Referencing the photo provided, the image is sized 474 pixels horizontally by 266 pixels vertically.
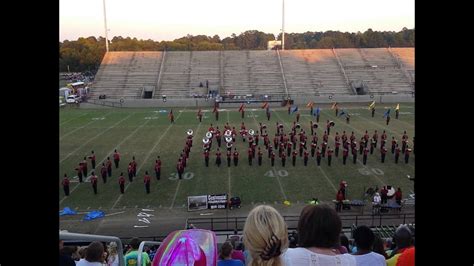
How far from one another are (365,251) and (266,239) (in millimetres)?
1025

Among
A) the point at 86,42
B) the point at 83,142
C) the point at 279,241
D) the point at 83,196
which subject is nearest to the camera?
the point at 279,241

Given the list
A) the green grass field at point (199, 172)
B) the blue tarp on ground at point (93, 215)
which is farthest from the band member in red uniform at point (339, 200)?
the blue tarp on ground at point (93, 215)

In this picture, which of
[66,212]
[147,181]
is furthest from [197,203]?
[66,212]

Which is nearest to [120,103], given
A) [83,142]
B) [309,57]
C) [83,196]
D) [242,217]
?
[83,142]

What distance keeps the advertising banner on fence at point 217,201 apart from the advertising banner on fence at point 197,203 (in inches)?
4.7

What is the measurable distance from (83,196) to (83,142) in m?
8.61

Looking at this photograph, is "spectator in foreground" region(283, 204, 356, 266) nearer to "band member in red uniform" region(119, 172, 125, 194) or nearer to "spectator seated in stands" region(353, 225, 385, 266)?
"spectator seated in stands" region(353, 225, 385, 266)

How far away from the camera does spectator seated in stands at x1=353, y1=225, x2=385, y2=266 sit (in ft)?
7.55

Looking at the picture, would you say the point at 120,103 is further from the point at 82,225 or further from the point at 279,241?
the point at 279,241

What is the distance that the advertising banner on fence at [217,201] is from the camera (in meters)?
11.4

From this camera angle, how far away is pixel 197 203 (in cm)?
1147

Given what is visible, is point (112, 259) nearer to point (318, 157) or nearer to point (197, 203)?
point (197, 203)
